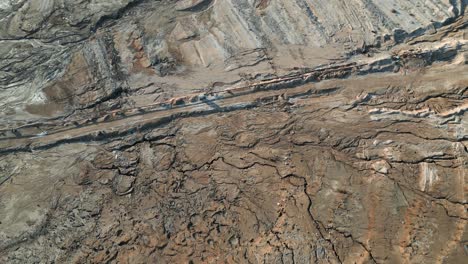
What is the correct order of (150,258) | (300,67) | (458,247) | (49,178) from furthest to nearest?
(300,67) → (49,178) → (150,258) → (458,247)

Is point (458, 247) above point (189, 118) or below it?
below

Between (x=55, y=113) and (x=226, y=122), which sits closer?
(x=226, y=122)

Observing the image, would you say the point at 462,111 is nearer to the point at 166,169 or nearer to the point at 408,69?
the point at 408,69

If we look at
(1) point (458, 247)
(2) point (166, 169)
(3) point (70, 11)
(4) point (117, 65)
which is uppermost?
(3) point (70, 11)

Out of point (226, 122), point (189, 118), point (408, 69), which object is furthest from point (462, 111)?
point (189, 118)

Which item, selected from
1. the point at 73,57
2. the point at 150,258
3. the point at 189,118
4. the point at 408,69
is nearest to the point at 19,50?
the point at 73,57

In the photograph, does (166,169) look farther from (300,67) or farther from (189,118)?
(300,67)

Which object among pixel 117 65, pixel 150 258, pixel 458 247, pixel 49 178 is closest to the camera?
pixel 458 247
